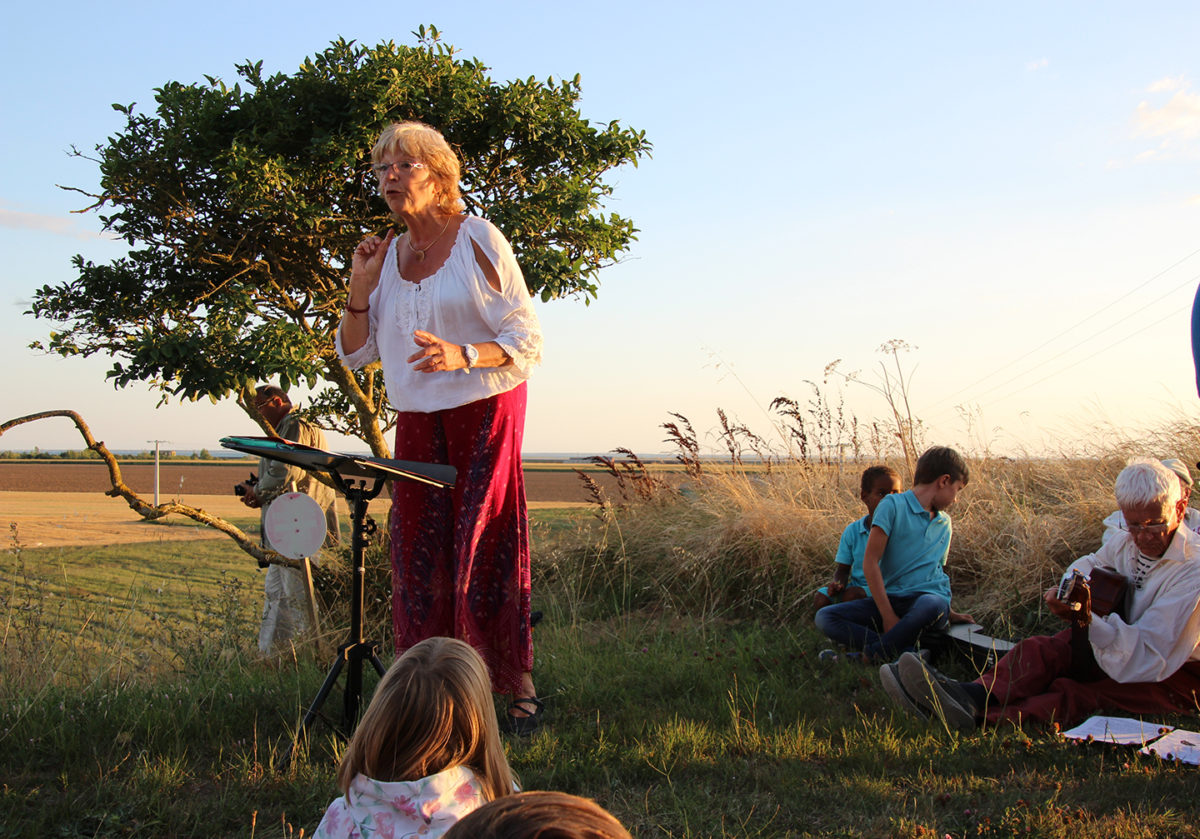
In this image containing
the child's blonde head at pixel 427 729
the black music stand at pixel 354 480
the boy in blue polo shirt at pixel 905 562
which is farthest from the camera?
the boy in blue polo shirt at pixel 905 562

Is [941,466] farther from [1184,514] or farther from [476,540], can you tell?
[476,540]

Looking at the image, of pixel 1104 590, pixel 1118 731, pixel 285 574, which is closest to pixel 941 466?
pixel 1104 590

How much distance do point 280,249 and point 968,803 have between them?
19.7 ft

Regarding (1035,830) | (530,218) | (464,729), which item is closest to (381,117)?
(530,218)

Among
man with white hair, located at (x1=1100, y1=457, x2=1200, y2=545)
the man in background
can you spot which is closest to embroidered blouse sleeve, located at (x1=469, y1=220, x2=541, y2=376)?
man with white hair, located at (x1=1100, y1=457, x2=1200, y2=545)

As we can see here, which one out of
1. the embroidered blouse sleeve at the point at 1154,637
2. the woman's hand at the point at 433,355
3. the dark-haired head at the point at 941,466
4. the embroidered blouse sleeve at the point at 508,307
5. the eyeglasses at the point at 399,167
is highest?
the eyeglasses at the point at 399,167

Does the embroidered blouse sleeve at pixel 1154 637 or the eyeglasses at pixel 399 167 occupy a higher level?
the eyeglasses at pixel 399 167

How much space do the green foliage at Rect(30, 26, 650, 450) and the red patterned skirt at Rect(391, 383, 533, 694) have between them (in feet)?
9.38

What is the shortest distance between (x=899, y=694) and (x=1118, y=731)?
0.75m

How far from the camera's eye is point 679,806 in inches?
104

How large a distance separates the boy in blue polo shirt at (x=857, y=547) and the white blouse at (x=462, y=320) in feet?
8.33

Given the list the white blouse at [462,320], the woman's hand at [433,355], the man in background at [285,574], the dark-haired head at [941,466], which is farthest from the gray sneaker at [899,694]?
the man in background at [285,574]

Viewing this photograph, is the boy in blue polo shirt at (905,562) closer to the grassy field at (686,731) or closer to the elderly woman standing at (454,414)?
the grassy field at (686,731)

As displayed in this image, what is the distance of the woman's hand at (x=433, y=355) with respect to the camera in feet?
9.36
